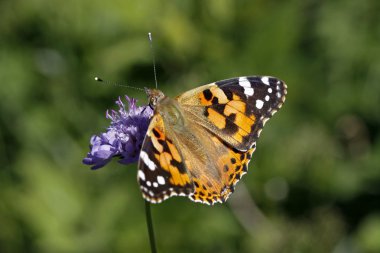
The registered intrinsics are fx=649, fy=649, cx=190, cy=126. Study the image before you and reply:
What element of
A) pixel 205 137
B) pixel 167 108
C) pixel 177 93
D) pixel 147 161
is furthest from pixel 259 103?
pixel 177 93

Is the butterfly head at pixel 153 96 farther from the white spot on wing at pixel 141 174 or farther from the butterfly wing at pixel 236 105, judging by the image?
the white spot on wing at pixel 141 174

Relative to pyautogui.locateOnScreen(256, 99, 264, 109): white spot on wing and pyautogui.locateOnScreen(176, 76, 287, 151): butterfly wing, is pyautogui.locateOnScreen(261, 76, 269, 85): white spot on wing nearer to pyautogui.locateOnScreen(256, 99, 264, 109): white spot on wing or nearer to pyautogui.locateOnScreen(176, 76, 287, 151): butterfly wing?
pyautogui.locateOnScreen(176, 76, 287, 151): butterfly wing

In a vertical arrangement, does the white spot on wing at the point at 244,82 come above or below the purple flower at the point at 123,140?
above

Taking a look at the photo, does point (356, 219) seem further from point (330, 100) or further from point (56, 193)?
point (56, 193)

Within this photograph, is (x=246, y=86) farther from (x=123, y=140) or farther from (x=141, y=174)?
(x=141, y=174)

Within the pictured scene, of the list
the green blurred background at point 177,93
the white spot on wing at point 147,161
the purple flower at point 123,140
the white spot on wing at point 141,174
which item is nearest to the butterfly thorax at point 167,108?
the purple flower at point 123,140

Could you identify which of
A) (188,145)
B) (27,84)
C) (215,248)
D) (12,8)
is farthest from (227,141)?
(12,8)
